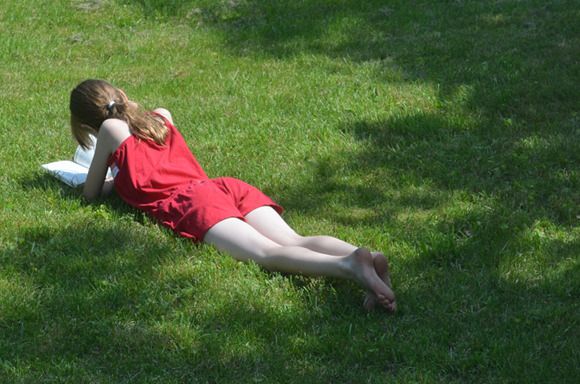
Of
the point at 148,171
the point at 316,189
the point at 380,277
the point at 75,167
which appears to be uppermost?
the point at 148,171

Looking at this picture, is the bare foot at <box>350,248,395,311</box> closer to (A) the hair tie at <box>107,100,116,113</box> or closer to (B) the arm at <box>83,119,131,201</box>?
(B) the arm at <box>83,119,131,201</box>

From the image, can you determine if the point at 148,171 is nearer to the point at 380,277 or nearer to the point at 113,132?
the point at 113,132

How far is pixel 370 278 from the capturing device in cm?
462

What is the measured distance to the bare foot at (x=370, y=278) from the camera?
4.61 metres

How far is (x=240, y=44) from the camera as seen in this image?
9367 millimetres

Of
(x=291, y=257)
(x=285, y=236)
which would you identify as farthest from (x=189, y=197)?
(x=291, y=257)

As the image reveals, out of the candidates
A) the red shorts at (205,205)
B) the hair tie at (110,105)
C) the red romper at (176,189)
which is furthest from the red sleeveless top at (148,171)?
the hair tie at (110,105)

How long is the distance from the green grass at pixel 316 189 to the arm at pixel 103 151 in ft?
0.44

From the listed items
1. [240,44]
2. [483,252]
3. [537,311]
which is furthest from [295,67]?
[537,311]

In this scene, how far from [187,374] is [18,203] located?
90.3 inches

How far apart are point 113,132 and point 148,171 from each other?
33 centimetres

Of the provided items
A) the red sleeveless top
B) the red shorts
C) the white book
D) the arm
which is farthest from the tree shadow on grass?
the arm

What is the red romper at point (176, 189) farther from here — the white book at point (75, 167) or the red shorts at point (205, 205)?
the white book at point (75, 167)

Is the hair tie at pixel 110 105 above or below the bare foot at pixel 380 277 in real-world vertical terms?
above
